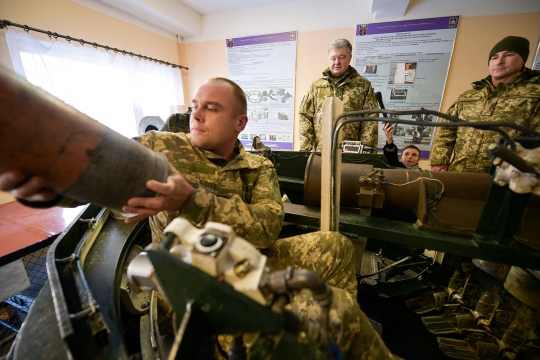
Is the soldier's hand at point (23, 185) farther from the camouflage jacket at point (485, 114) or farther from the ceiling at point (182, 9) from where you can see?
the ceiling at point (182, 9)

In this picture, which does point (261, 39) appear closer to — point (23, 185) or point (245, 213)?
point (245, 213)

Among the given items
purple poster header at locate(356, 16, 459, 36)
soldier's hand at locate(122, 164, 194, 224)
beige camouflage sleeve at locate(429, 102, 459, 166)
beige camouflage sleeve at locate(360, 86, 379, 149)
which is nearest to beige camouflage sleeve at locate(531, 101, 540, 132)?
beige camouflage sleeve at locate(429, 102, 459, 166)

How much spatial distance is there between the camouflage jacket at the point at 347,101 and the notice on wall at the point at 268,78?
1.44 m

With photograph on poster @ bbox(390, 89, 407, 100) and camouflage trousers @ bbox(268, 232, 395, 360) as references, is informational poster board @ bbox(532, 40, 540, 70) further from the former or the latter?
camouflage trousers @ bbox(268, 232, 395, 360)

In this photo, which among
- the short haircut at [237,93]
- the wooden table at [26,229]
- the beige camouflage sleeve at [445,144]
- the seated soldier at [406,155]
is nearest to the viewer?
the short haircut at [237,93]

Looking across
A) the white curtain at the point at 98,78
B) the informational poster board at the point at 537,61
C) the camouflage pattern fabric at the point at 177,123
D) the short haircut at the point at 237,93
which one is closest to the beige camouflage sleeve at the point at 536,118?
the informational poster board at the point at 537,61

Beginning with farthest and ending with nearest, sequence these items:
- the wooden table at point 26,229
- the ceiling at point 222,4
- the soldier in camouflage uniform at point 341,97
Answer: the ceiling at point 222,4 < the soldier in camouflage uniform at point 341,97 < the wooden table at point 26,229

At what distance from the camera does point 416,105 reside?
347 centimetres

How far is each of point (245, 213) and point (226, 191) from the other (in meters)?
0.25

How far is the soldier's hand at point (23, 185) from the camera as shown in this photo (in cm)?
45

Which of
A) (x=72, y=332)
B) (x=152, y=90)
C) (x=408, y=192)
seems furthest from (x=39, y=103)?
(x=152, y=90)

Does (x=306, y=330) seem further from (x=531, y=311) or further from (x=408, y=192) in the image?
(x=531, y=311)

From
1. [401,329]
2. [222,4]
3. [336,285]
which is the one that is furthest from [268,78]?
[401,329]

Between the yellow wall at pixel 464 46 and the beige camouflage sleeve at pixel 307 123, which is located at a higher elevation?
the yellow wall at pixel 464 46
